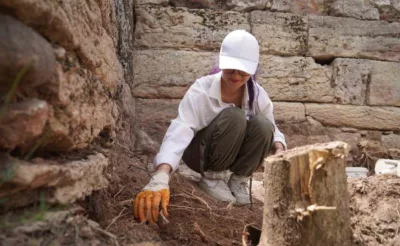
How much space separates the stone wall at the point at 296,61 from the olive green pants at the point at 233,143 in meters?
1.08

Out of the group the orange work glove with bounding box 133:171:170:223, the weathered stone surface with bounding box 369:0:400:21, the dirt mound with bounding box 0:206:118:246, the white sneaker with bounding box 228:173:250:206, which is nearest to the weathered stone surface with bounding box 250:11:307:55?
the weathered stone surface with bounding box 369:0:400:21

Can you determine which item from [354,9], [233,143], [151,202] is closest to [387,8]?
[354,9]

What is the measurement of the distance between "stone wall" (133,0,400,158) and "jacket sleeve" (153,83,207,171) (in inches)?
45.6

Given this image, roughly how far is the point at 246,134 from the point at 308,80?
1.46 m

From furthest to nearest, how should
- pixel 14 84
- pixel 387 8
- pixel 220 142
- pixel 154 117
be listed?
1. pixel 387 8
2. pixel 154 117
3. pixel 220 142
4. pixel 14 84

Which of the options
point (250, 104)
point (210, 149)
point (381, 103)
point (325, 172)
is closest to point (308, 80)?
point (381, 103)

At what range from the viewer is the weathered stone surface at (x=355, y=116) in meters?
3.85

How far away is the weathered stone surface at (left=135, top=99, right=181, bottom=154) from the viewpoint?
12.0 feet

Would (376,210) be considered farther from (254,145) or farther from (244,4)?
(244,4)

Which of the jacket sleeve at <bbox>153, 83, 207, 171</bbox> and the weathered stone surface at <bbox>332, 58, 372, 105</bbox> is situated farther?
the weathered stone surface at <bbox>332, 58, 372, 105</bbox>

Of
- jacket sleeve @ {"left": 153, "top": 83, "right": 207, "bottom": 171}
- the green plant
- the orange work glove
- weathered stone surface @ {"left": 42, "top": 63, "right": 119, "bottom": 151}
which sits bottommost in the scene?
the orange work glove

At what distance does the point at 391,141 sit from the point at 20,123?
357 cm

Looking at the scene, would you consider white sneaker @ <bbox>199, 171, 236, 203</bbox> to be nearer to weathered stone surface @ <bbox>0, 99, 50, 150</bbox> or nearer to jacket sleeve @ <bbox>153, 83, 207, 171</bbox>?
jacket sleeve @ <bbox>153, 83, 207, 171</bbox>

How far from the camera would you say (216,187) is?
2.62 meters
